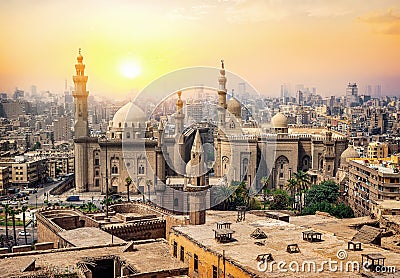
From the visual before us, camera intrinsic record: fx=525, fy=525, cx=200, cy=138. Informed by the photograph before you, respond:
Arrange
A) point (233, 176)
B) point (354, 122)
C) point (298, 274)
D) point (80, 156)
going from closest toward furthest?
1. point (298, 274)
2. point (233, 176)
3. point (80, 156)
4. point (354, 122)

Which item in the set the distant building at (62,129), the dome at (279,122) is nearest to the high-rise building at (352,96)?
the distant building at (62,129)

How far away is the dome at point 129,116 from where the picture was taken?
3656 centimetres

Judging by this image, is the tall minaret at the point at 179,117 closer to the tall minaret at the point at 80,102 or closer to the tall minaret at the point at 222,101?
the tall minaret at the point at 222,101

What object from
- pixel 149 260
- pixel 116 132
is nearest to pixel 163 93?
pixel 149 260

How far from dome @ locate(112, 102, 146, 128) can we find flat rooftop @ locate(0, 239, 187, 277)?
21.6 meters

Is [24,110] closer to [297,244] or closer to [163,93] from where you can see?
[163,93]

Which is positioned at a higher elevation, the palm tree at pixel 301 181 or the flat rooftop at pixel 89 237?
the palm tree at pixel 301 181

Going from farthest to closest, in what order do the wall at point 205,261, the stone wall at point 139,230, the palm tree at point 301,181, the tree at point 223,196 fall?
1. the palm tree at point 301,181
2. the tree at point 223,196
3. the stone wall at point 139,230
4. the wall at point 205,261

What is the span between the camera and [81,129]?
36.5 meters

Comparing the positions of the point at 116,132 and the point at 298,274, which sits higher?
the point at 116,132

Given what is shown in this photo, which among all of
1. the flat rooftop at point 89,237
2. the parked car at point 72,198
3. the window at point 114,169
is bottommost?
the parked car at point 72,198

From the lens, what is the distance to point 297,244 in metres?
12.4

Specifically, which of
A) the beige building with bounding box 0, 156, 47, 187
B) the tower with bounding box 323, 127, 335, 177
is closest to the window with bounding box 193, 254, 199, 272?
the tower with bounding box 323, 127, 335, 177

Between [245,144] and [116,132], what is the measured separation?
30.5ft
